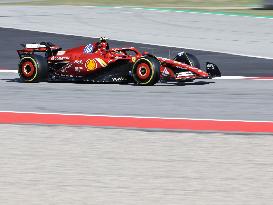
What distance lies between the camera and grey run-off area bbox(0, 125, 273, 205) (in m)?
8.10

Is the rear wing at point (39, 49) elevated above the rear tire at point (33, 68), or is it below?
above

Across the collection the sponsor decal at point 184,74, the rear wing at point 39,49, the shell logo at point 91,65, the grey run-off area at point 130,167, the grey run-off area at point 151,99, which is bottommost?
the grey run-off area at point 130,167

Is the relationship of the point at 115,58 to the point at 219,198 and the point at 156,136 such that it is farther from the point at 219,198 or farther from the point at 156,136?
the point at 219,198

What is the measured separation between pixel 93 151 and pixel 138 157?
0.63 m

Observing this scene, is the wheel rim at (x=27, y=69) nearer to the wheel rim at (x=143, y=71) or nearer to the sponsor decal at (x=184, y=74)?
the wheel rim at (x=143, y=71)

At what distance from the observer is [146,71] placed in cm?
1591

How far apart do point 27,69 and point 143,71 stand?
2305mm

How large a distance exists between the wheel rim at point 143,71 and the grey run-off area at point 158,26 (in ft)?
23.0

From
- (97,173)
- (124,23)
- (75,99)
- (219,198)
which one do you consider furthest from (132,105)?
(124,23)

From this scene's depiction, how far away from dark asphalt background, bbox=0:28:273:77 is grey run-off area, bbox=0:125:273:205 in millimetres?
5037

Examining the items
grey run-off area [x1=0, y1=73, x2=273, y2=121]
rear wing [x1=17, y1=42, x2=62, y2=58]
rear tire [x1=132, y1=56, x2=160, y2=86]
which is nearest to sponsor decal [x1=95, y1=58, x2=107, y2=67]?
grey run-off area [x1=0, y1=73, x2=273, y2=121]

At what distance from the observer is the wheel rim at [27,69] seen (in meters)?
16.7

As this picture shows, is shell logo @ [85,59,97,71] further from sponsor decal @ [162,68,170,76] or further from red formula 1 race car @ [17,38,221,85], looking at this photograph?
sponsor decal @ [162,68,170,76]

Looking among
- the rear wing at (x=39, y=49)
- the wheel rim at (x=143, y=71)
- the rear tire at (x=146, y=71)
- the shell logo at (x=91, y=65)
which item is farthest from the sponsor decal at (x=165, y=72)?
the rear wing at (x=39, y=49)
